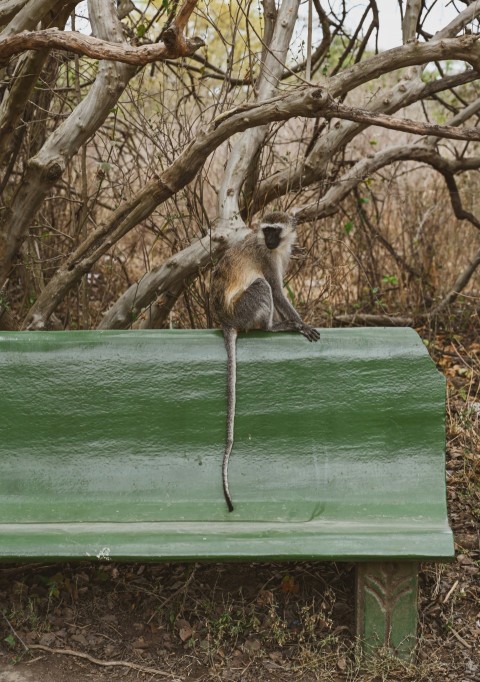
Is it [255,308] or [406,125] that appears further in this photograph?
[255,308]

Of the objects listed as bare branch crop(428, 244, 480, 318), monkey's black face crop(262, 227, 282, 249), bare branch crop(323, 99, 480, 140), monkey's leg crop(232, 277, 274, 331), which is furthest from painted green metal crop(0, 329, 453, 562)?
bare branch crop(428, 244, 480, 318)

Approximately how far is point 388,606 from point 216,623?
789 mm

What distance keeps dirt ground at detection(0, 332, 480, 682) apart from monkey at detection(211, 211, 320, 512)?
1.23m

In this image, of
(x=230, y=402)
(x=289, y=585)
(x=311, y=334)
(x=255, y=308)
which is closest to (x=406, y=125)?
(x=311, y=334)

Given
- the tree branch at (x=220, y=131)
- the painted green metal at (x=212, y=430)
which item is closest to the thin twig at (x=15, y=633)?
the painted green metal at (x=212, y=430)

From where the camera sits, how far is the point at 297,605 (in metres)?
4.14

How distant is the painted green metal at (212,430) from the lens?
3945 millimetres

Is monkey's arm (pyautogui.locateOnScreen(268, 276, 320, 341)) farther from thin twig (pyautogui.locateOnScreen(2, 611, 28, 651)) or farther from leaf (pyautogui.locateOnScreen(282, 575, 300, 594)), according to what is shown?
thin twig (pyautogui.locateOnScreen(2, 611, 28, 651))

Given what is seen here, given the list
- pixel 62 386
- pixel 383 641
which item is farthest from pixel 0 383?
pixel 383 641

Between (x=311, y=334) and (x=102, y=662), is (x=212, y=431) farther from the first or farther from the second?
(x=102, y=662)

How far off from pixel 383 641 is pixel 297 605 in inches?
21.3

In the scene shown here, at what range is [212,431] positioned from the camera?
4.09 metres

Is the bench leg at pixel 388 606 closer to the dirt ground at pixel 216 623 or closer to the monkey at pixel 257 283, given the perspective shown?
the dirt ground at pixel 216 623

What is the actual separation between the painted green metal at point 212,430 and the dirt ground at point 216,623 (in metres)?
0.48
